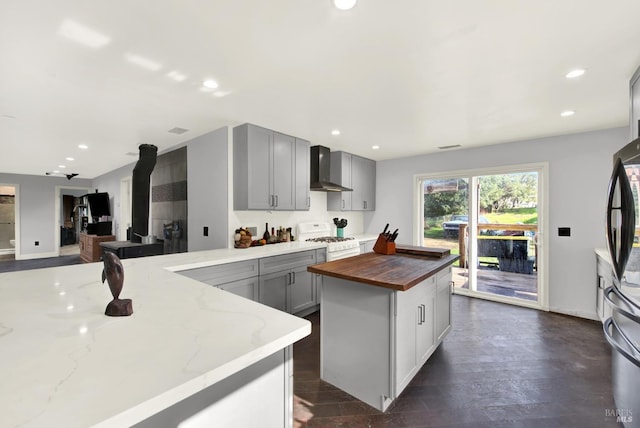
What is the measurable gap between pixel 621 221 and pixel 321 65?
6.51ft

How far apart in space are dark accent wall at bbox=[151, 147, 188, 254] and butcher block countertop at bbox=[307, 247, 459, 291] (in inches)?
104

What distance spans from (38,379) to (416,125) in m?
3.41

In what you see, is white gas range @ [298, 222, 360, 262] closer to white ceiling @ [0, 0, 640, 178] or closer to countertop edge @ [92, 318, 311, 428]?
white ceiling @ [0, 0, 640, 178]

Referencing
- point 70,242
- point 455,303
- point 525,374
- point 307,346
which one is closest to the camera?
point 525,374

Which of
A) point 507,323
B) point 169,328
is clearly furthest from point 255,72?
point 507,323

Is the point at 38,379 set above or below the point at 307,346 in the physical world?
above

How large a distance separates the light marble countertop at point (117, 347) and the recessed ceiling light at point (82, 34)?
139 cm

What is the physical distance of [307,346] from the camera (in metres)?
2.71

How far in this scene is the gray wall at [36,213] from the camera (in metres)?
6.99

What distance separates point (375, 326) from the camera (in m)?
1.86

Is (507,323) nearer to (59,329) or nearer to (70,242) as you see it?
(59,329)

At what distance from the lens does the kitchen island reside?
180 cm

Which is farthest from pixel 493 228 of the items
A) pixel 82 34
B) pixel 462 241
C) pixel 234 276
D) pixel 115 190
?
pixel 115 190

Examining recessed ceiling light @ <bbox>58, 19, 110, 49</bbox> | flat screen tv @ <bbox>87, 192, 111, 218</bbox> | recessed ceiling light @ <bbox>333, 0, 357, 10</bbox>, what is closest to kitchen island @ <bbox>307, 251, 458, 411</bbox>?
recessed ceiling light @ <bbox>333, 0, 357, 10</bbox>
